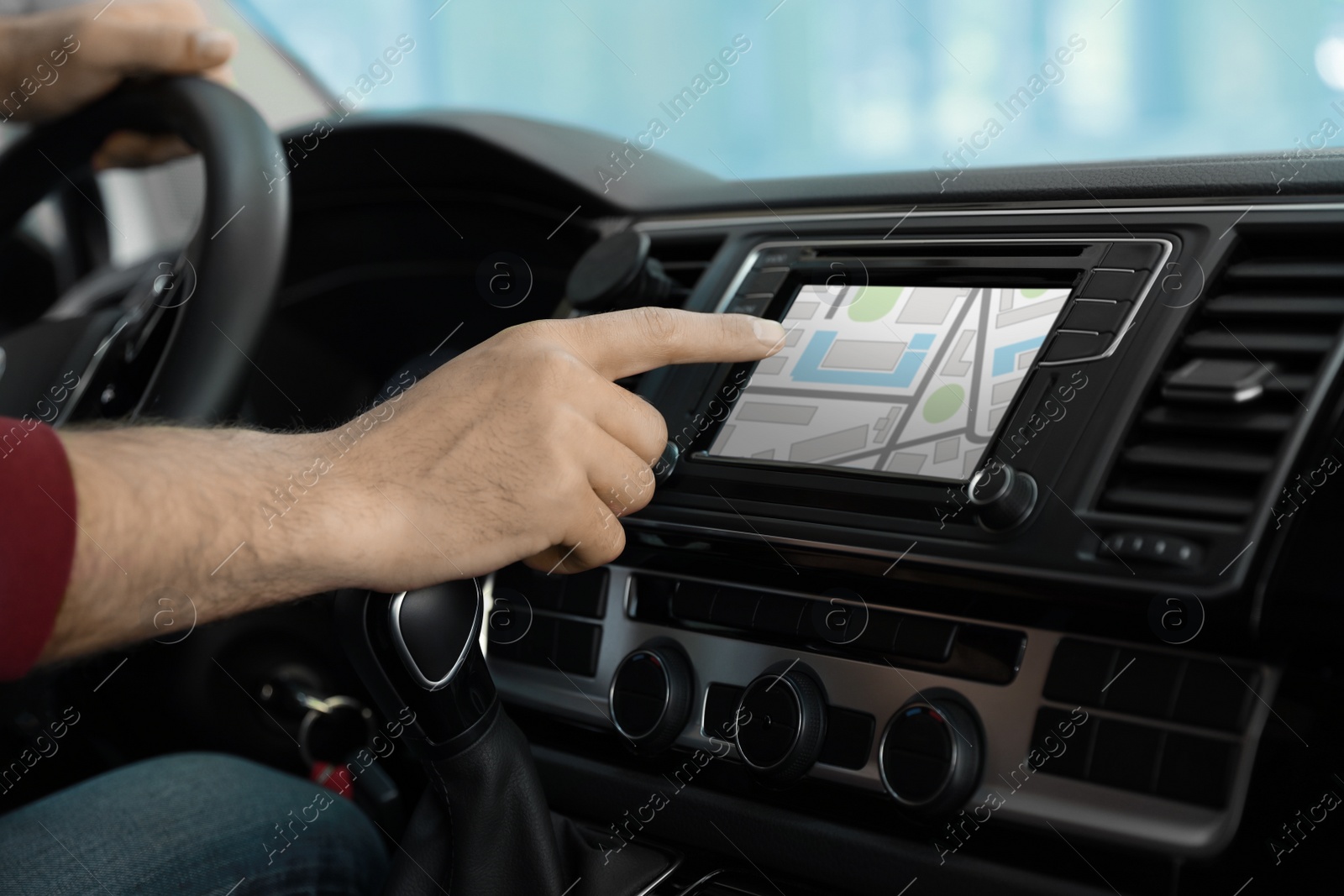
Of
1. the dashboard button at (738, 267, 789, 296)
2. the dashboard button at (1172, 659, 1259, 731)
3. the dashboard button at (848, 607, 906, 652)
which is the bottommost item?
the dashboard button at (848, 607, 906, 652)

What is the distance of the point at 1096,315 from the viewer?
0.80 meters

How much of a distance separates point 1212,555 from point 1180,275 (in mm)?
232

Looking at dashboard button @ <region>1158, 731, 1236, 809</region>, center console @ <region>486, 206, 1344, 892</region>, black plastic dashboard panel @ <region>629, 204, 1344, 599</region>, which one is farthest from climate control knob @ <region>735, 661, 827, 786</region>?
dashboard button @ <region>1158, 731, 1236, 809</region>

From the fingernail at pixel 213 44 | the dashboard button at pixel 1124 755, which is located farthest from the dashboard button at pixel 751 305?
the fingernail at pixel 213 44

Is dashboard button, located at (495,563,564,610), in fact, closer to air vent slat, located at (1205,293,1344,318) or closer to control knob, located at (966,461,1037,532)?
control knob, located at (966,461,1037,532)

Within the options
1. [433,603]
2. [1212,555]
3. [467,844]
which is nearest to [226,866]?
[467,844]

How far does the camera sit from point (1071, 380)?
78cm

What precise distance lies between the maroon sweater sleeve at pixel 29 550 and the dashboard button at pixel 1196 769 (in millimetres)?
649

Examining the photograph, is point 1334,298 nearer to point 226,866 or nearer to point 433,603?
point 433,603

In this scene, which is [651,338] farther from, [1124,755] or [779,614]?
[1124,755]

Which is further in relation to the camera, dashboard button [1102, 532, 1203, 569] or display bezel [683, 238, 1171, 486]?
display bezel [683, 238, 1171, 486]

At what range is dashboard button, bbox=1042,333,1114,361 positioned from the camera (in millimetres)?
781

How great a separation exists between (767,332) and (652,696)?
306 mm

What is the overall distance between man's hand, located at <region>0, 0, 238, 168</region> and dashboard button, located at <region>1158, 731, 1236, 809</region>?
40.7 inches
